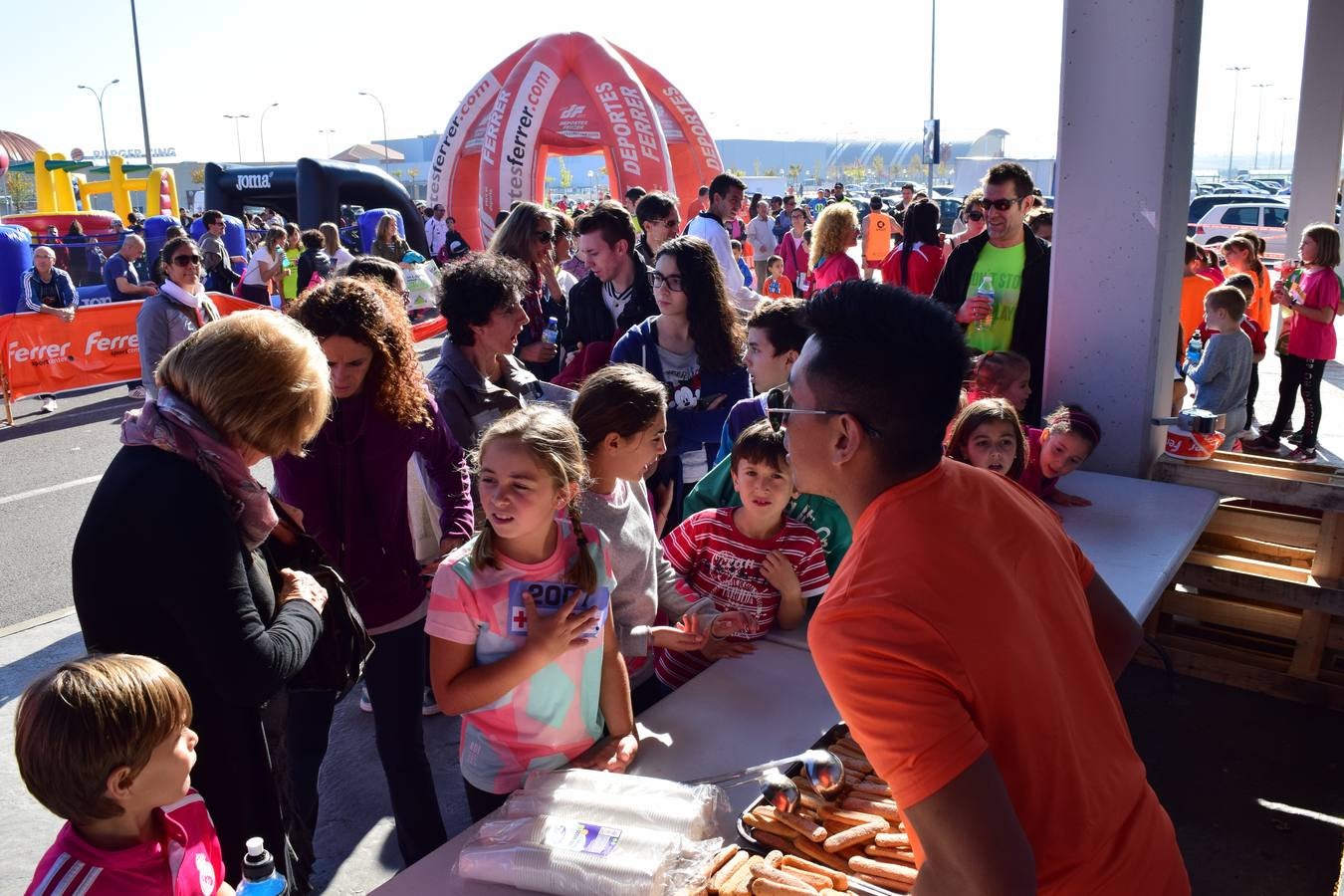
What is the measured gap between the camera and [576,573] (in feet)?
7.69

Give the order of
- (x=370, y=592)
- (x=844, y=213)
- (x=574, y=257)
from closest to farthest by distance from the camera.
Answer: (x=370, y=592)
(x=844, y=213)
(x=574, y=257)

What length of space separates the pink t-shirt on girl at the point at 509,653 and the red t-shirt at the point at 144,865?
64 cm

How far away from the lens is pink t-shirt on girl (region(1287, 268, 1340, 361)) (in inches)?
324

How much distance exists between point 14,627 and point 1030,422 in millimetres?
5631

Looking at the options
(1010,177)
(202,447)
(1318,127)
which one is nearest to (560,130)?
(1318,127)

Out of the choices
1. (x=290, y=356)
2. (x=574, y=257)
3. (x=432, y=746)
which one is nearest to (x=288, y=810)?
(x=290, y=356)

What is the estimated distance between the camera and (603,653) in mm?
2434

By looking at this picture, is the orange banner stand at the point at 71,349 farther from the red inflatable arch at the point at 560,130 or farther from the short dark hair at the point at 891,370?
the short dark hair at the point at 891,370

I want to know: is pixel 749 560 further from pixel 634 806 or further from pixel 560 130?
pixel 560 130

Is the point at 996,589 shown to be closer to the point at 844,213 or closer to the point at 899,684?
the point at 899,684

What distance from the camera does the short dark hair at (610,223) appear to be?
17.1 ft

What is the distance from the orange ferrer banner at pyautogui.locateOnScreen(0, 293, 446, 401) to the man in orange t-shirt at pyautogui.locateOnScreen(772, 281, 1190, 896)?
10295 mm

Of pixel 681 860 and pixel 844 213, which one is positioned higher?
pixel 844 213

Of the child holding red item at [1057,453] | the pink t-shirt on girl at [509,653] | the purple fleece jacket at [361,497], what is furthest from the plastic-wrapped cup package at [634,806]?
the child holding red item at [1057,453]
